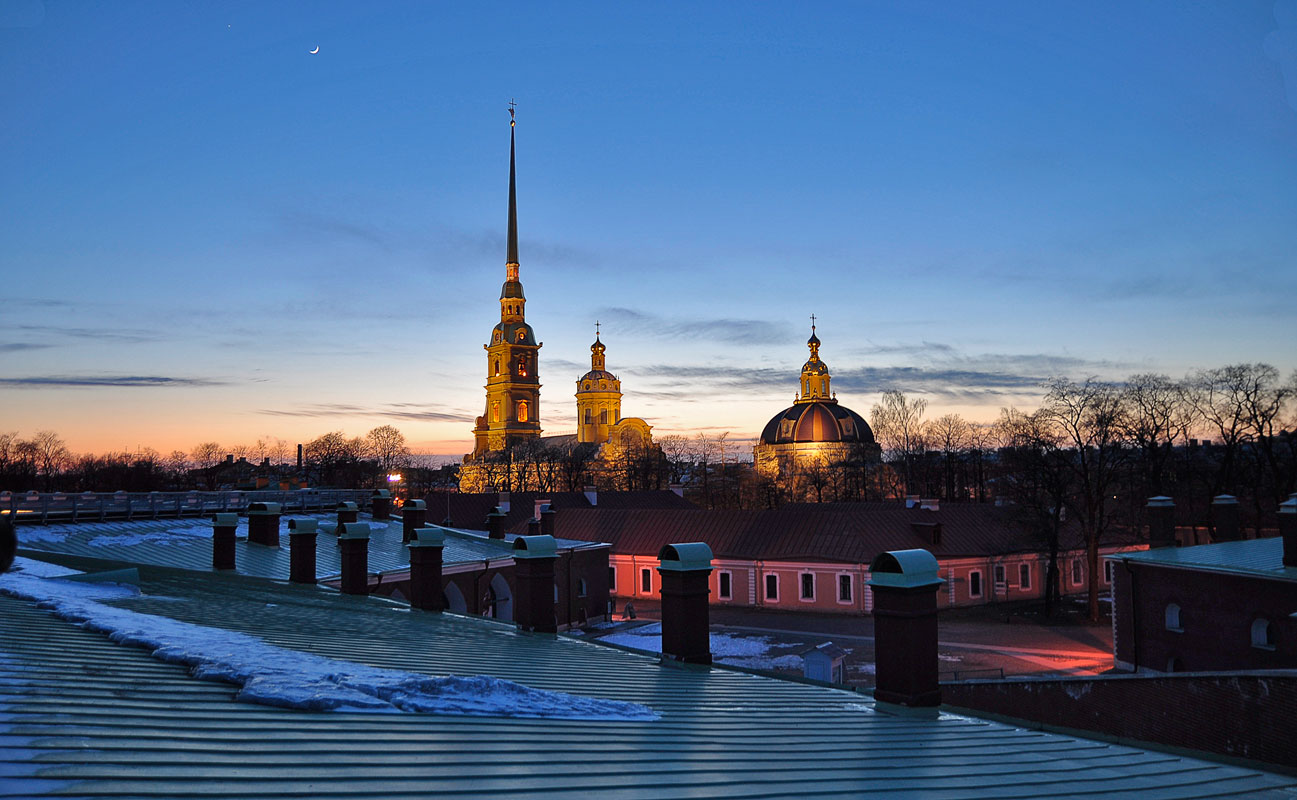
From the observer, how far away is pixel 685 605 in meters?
13.0

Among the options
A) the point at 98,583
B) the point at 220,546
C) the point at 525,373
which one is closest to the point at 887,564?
the point at 98,583

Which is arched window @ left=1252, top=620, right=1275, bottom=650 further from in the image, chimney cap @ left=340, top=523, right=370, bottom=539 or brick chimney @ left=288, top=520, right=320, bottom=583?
brick chimney @ left=288, top=520, right=320, bottom=583

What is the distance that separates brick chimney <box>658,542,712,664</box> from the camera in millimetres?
12992

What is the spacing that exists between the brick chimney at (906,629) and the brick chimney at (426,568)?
10.8 metres

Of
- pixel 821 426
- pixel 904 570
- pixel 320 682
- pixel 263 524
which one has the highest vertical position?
pixel 821 426

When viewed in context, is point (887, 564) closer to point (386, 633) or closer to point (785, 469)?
point (386, 633)

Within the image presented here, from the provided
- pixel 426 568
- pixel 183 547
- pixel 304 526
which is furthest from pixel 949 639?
pixel 183 547

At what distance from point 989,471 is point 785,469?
75.9ft

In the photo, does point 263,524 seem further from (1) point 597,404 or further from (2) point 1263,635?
(1) point 597,404

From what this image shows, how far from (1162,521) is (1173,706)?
51.2 feet

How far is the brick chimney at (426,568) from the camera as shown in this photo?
18609 mm

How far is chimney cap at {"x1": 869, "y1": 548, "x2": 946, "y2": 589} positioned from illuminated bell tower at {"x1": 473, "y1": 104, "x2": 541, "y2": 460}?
120 metres

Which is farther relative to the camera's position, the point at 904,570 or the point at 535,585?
the point at 535,585

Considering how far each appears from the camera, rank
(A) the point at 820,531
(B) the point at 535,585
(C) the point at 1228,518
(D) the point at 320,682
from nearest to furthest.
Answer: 1. (D) the point at 320,682
2. (B) the point at 535,585
3. (C) the point at 1228,518
4. (A) the point at 820,531
